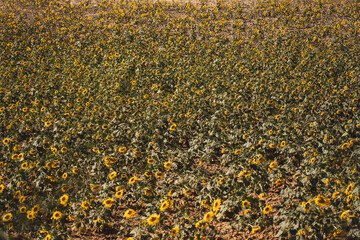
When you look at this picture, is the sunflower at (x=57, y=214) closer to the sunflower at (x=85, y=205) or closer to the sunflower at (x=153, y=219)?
the sunflower at (x=85, y=205)

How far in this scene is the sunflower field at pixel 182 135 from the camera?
3.93 m

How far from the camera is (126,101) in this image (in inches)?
294

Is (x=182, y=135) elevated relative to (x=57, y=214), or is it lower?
elevated

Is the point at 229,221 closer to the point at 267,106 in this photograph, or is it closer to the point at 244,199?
the point at 244,199

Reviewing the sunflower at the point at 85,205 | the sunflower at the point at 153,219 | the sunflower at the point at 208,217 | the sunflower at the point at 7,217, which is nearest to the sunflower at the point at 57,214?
the sunflower at the point at 85,205

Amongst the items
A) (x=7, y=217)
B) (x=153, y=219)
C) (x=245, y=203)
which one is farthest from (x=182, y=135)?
(x=7, y=217)

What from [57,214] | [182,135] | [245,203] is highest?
[182,135]

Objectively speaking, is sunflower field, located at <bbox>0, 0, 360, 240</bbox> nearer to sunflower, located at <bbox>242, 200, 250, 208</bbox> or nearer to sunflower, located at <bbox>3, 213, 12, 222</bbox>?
sunflower, located at <bbox>3, 213, 12, 222</bbox>

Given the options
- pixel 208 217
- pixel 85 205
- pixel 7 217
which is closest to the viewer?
pixel 208 217

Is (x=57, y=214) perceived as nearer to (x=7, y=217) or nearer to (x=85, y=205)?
(x=85, y=205)

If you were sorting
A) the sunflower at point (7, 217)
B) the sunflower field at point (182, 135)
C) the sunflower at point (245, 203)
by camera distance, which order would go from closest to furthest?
the sunflower at point (7, 217), the sunflower at point (245, 203), the sunflower field at point (182, 135)

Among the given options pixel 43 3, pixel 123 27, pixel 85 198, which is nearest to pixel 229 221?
pixel 85 198

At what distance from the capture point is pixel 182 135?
612cm

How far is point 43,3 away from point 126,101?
15.4 meters
